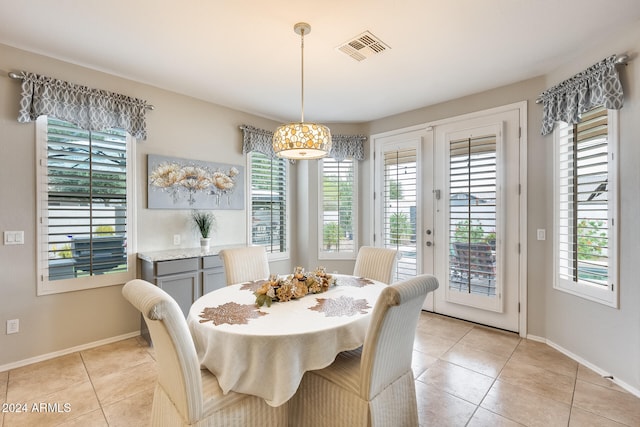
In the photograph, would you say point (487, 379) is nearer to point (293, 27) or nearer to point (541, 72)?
point (541, 72)

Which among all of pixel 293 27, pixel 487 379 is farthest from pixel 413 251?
pixel 293 27

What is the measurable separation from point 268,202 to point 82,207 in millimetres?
2121

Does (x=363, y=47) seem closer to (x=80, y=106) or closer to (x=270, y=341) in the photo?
(x=270, y=341)

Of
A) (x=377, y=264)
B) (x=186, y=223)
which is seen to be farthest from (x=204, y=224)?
(x=377, y=264)

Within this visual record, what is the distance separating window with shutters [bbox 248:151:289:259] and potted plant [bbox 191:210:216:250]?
61 cm

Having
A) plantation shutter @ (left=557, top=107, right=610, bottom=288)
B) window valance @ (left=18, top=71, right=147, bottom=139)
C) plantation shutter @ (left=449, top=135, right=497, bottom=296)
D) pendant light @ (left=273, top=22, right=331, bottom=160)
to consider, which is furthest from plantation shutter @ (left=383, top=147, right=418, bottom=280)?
window valance @ (left=18, top=71, right=147, bottom=139)

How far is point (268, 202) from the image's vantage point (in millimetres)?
4320

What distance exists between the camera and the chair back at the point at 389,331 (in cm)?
141

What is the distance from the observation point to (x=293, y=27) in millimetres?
2219

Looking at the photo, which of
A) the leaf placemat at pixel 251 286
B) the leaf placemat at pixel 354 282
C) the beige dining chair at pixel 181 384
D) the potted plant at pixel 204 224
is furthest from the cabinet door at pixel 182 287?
the leaf placemat at pixel 354 282

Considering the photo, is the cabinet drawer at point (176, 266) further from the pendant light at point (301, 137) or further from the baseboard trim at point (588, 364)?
the baseboard trim at point (588, 364)

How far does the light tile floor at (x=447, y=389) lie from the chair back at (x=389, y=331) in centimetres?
64

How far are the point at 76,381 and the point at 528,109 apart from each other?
186 inches

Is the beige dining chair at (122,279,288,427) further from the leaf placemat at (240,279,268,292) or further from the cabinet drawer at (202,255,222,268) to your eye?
the cabinet drawer at (202,255,222,268)
